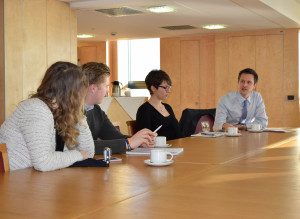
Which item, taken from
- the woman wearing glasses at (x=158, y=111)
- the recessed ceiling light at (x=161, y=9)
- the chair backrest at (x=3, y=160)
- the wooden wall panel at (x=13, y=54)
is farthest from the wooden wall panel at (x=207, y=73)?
the chair backrest at (x=3, y=160)

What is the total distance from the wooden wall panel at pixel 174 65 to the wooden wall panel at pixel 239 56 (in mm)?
1287

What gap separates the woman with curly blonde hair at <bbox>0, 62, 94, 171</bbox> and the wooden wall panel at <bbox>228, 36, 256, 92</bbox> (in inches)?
299

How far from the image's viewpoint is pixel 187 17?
764cm

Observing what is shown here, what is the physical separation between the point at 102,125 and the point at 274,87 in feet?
22.1

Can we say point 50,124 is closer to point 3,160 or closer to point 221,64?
point 3,160

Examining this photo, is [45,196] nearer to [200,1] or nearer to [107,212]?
[107,212]

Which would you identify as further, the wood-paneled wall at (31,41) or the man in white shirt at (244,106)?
the wood-paneled wall at (31,41)

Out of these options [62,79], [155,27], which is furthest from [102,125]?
[155,27]

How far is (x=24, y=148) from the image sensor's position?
2.14 metres

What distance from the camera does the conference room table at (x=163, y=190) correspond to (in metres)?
1.29

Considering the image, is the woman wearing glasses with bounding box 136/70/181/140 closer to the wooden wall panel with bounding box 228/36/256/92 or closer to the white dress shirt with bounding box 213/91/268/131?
the white dress shirt with bounding box 213/91/268/131

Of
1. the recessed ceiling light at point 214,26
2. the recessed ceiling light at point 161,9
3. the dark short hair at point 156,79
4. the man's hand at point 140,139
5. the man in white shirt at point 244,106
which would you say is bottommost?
the man's hand at point 140,139

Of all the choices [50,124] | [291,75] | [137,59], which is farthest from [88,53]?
[50,124]

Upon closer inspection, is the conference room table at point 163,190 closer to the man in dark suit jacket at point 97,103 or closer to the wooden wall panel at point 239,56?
the man in dark suit jacket at point 97,103
